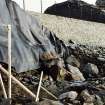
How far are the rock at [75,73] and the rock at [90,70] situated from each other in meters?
0.38

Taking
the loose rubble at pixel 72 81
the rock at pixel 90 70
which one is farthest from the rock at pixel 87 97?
the rock at pixel 90 70

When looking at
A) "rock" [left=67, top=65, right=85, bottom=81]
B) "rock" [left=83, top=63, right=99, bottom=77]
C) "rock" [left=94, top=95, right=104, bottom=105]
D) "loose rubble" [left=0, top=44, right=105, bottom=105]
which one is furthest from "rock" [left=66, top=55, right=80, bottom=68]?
"rock" [left=94, top=95, right=104, bottom=105]

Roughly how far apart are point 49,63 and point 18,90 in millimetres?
1625

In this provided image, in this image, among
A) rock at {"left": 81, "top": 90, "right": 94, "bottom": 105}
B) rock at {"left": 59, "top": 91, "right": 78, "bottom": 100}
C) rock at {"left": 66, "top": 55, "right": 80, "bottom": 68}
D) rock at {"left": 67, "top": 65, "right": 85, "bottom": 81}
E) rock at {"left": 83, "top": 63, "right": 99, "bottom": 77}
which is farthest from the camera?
rock at {"left": 66, "top": 55, "right": 80, "bottom": 68}

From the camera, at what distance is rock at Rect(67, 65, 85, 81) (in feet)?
33.9

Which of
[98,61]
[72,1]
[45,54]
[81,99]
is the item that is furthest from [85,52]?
[72,1]

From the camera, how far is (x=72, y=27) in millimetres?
16516

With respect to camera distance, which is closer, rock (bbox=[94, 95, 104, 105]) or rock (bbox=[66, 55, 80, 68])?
rock (bbox=[94, 95, 104, 105])

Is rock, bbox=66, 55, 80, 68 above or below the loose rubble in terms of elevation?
above

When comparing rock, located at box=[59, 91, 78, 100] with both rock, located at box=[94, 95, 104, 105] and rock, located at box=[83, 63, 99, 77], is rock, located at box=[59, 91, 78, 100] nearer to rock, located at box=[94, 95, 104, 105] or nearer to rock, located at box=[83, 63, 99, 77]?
rock, located at box=[94, 95, 104, 105]

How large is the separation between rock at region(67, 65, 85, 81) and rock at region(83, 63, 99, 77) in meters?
0.38

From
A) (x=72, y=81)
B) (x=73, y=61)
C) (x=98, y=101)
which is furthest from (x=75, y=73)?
(x=98, y=101)

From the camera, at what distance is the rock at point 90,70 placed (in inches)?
429

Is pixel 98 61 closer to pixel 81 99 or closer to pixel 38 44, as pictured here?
pixel 38 44
